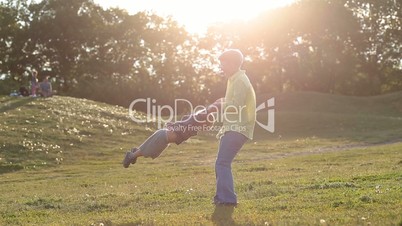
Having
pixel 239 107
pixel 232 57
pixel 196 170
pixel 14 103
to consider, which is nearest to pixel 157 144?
pixel 239 107

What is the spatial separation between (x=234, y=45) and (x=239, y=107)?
82.0 m

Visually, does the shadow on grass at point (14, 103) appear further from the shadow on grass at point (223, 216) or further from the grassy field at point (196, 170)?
the shadow on grass at point (223, 216)

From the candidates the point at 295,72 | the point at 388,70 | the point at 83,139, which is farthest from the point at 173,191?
the point at 388,70

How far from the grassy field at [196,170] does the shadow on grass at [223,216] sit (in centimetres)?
2

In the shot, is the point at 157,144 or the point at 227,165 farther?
the point at 157,144

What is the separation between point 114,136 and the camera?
4106 centimetres

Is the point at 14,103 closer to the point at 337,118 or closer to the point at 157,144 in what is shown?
the point at 337,118

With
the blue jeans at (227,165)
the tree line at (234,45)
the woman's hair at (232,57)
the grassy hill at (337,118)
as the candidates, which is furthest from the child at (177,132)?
the tree line at (234,45)

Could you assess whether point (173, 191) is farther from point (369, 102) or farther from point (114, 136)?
point (369, 102)

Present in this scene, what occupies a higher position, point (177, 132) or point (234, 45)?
point (234, 45)


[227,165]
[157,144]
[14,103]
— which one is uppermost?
[14,103]

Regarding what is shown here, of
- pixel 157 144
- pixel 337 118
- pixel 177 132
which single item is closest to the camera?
pixel 177 132

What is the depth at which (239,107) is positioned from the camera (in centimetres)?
1098

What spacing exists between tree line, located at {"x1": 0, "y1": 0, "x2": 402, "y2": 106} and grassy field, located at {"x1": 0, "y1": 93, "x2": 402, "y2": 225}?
1814cm
